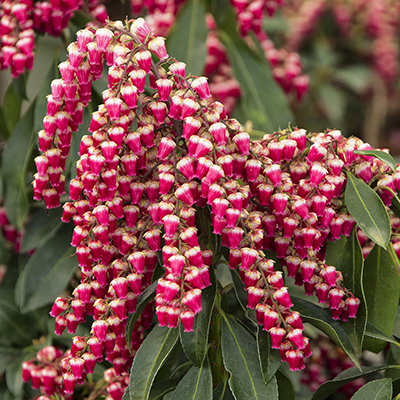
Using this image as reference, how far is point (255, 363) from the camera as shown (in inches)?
27.4

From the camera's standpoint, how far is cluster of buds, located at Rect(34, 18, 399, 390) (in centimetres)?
60

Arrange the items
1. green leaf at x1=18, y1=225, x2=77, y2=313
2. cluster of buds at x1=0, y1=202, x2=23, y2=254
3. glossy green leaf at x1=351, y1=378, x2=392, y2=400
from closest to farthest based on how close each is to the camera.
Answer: glossy green leaf at x1=351, y1=378, x2=392, y2=400
green leaf at x1=18, y1=225, x2=77, y2=313
cluster of buds at x1=0, y1=202, x2=23, y2=254

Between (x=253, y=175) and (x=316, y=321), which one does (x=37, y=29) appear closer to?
(x=253, y=175)

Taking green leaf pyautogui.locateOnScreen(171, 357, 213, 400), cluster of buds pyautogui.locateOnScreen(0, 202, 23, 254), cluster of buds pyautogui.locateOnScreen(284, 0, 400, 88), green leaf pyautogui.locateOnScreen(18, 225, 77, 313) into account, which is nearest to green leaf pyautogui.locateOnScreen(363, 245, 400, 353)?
green leaf pyautogui.locateOnScreen(171, 357, 213, 400)

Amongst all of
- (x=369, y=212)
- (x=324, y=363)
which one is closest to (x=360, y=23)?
(x=324, y=363)

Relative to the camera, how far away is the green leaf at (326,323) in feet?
2.23

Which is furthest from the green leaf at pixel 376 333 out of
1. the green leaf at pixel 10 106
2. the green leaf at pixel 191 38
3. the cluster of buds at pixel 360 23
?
the cluster of buds at pixel 360 23

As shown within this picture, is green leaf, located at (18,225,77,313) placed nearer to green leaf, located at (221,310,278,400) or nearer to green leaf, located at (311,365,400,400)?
green leaf, located at (221,310,278,400)

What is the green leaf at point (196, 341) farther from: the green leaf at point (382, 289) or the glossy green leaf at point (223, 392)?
the green leaf at point (382, 289)

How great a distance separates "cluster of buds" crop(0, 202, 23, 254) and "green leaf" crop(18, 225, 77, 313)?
0.17 m

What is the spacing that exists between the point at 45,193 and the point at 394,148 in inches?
128

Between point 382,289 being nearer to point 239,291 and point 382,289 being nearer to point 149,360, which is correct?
point 239,291

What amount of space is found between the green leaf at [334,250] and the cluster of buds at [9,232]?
0.75 m

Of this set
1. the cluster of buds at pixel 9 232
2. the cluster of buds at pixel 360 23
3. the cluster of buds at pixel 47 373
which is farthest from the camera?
the cluster of buds at pixel 360 23
